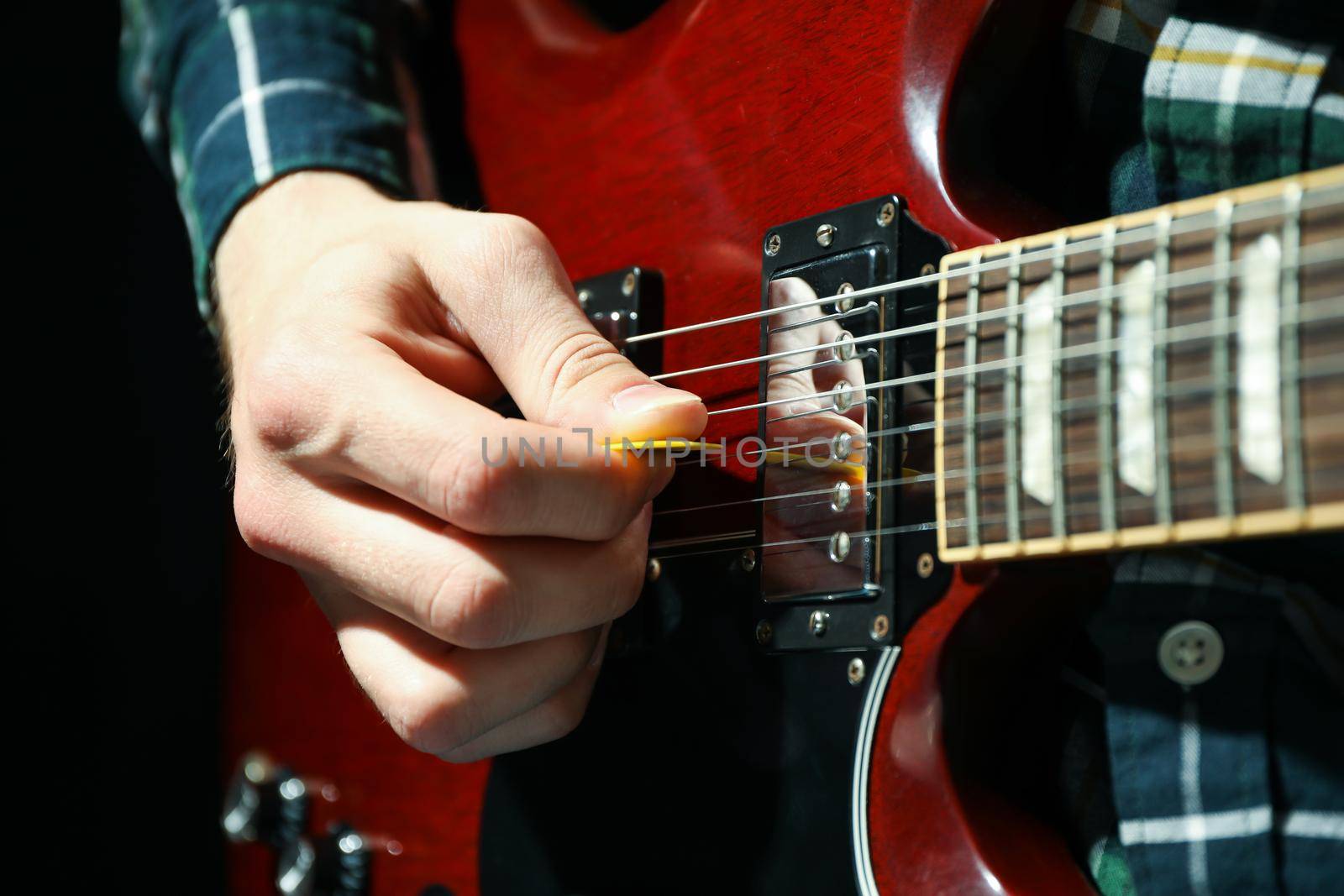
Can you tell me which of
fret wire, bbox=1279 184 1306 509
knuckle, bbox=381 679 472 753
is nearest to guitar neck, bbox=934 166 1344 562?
fret wire, bbox=1279 184 1306 509

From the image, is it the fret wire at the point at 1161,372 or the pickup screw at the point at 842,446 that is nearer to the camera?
the fret wire at the point at 1161,372

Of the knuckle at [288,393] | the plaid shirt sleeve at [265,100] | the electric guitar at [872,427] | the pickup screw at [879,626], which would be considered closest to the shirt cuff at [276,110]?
the plaid shirt sleeve at [265,100]

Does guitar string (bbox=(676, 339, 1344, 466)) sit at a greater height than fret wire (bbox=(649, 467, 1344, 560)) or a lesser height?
greater

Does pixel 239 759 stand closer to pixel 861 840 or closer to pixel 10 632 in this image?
pixel 10 632

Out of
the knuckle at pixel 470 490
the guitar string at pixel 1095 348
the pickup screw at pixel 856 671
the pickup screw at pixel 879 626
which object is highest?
the guitar string at pixel 1095 348

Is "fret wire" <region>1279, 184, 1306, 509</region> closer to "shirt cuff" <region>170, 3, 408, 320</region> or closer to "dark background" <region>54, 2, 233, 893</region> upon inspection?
"shirt cuff" <region>170, 3, 408, 320</region>

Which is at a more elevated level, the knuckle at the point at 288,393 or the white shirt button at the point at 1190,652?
the knuckle at the point at 288,393

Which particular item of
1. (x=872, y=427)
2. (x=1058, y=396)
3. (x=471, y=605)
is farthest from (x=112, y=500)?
(x=1058, y=396)

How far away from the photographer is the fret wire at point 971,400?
44 cm

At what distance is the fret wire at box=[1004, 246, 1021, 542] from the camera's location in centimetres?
42

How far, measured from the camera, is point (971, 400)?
1.45 ft

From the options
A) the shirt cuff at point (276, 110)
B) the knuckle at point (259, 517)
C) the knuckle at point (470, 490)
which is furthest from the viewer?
the shirt cuff at point (276, 110)

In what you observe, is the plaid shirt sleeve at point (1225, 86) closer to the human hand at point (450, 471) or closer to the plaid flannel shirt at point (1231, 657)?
the plaid flannel shirt at point (1231, 657)

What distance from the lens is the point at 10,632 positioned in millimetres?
1093
